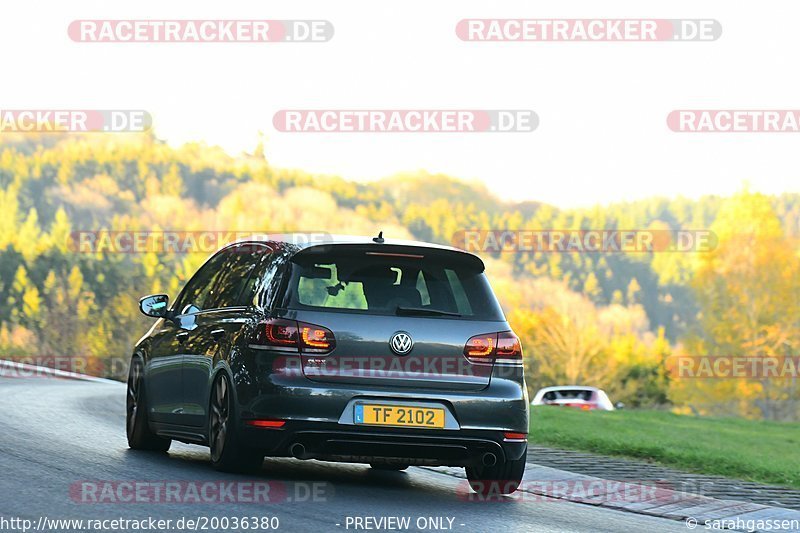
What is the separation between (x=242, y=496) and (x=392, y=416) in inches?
46.2

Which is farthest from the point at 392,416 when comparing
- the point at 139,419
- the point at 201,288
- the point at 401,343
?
the point at 139,419

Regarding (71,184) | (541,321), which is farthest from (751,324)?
(71,184)

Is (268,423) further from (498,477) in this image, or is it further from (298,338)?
(498,477)

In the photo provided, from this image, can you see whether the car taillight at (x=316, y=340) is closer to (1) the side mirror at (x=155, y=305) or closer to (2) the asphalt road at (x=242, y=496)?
(2) the asphalt road at (x=242, y=496)

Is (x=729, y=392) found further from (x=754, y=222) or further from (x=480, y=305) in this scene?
(x=480, y=305)

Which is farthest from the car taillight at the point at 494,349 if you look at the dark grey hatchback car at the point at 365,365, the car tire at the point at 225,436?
the car tire at the point at 225,436

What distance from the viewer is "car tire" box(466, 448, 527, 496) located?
31.9ft

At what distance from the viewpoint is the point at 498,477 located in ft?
32.2

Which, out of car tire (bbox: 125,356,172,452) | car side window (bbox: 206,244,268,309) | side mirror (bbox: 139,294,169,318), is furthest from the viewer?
car tire (bbox: 125,356,172,452)

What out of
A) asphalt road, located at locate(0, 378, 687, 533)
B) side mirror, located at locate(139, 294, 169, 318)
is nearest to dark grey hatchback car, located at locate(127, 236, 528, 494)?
asphalt road, located at locate(0, 378, 687, 533)

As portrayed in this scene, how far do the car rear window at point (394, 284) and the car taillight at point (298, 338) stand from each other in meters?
0.17

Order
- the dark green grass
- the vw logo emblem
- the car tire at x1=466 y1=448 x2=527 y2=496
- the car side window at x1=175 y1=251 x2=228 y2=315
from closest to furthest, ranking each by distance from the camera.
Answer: the vw logo emblem < the car tire at x1=466 y1=448 x2=527 y2=496 < the car side window at x1=175 y1=251 x2=228 y2=315 < the dark green grass

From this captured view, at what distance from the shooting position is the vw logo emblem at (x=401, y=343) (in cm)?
909

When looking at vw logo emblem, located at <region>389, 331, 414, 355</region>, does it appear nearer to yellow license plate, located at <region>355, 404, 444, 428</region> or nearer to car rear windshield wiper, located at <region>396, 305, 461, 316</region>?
car rear windshield wiper, located at <region>396, 305, 461, 316</region>
